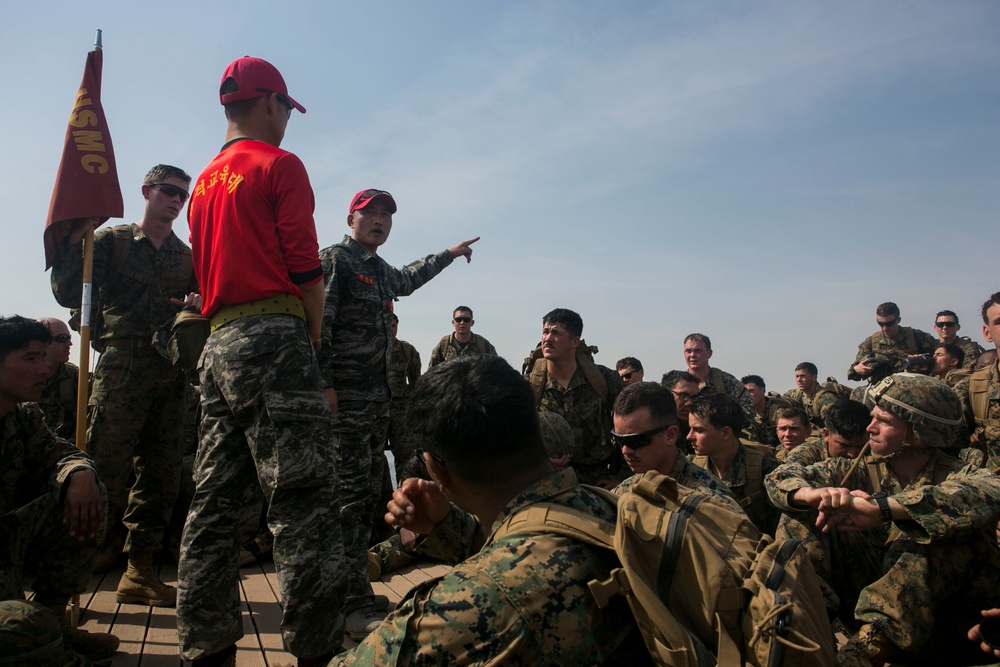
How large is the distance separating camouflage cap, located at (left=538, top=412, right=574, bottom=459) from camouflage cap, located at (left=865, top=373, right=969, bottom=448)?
1776 millimetres

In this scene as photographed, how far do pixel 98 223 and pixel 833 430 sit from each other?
4706mm

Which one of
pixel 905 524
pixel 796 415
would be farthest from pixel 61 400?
pixel 905 524

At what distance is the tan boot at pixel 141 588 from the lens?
414 centimetres

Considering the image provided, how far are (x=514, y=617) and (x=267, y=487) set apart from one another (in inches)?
61.9

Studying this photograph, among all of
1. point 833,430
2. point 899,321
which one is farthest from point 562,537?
point 899,321

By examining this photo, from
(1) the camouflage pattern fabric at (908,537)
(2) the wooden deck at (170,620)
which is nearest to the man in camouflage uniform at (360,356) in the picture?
(2) the wooden deck at (170,620)

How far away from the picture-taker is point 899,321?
1080 centimetres

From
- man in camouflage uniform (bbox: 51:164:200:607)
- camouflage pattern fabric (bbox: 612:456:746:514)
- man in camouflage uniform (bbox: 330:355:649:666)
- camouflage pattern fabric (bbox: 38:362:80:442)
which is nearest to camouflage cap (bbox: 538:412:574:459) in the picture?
camouflage pattern fabric (bbox: 612:456:746:514)

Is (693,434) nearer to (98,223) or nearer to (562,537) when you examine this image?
(562,537)

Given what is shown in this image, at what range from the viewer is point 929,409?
133 inches

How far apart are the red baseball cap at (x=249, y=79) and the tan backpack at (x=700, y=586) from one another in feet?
7.88

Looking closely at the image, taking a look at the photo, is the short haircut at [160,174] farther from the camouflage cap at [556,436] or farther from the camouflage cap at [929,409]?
the camouflage cap at [929,409]

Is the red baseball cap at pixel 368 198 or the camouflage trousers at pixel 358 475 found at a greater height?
the red baseball cap at pixel 368 198

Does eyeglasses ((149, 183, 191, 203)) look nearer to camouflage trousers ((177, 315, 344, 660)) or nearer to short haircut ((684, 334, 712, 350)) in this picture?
camouflage trousers ((177, 315, 344, 660))
